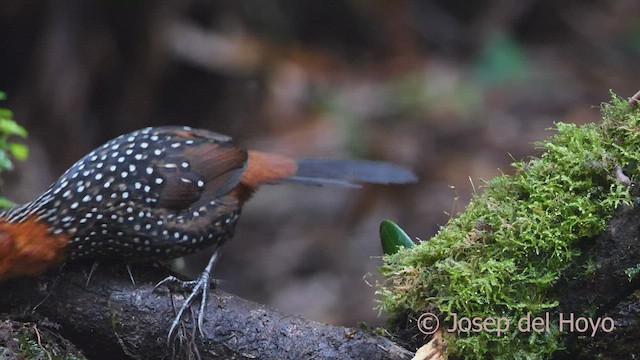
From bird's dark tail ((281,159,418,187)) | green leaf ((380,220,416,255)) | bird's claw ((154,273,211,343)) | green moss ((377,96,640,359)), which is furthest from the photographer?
bird's dark tail ((281,159,418,187))

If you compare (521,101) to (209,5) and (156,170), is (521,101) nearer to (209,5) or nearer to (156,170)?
(209,5)

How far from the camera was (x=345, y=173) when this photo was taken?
12.2ft

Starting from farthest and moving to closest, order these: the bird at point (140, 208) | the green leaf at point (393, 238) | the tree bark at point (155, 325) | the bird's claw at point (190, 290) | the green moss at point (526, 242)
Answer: the bird at point (140, 208) < the green leaf at point (393, 238) < the bird's claw at point (190, 290) < the tree bark at point (155, 325) < the green moss at point (526, 242)

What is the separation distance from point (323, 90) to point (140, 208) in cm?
483

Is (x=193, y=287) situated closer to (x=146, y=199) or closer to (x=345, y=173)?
(x=146, y=199)

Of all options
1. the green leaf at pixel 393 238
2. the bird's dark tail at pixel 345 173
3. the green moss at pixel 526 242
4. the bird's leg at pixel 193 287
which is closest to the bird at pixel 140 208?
the bird's leg at pixel 193 287

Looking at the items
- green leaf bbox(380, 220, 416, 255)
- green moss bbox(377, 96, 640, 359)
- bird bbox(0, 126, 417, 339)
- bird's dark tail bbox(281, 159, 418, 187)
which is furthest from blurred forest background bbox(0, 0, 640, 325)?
green moss bbox(377, 96, 640, 359)

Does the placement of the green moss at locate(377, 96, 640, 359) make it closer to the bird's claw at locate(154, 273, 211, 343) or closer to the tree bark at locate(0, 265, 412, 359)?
the tree bark at locate(0, 265, 412, 359)

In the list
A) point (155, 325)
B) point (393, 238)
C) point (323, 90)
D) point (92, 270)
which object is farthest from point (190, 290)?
point (323, 90)

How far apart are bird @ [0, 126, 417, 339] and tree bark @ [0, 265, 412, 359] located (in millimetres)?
63

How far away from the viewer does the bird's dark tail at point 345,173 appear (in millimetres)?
3637

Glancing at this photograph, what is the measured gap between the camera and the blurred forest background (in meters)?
6.45

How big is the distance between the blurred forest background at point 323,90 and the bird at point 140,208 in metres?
2.67

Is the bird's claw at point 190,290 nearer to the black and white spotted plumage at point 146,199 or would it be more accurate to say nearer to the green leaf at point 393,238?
the black and white spotted plumage at point 146,199
